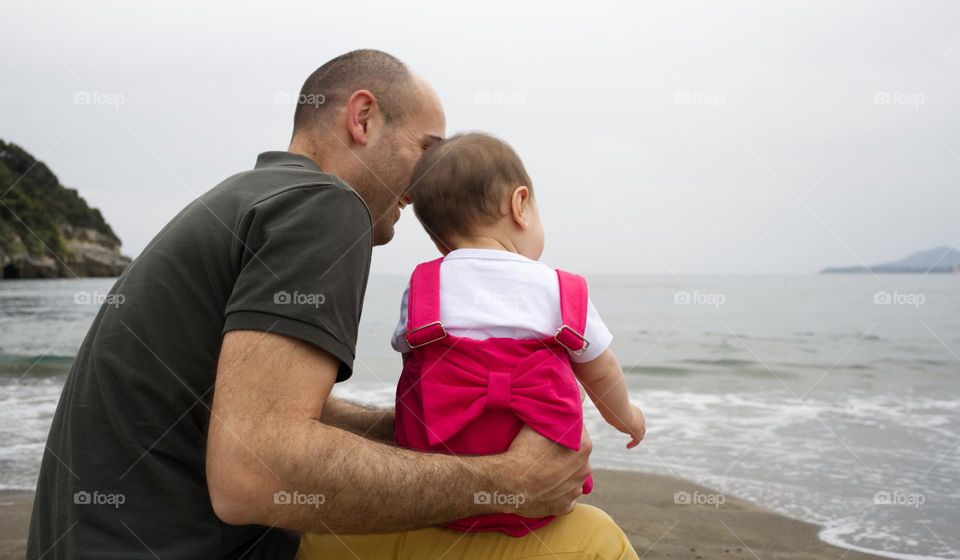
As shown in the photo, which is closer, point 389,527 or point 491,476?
point 389,527

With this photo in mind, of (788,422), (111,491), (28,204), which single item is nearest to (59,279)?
(28,204)

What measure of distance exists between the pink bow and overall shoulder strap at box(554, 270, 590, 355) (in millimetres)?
77

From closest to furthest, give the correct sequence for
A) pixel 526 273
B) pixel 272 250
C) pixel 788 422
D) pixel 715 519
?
pixel 272 250, pixel 526 273, pixel 715 519, pixel 788 422

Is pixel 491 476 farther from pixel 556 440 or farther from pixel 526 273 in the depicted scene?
pixel 526 273

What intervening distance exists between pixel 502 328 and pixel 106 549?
1.03 meters

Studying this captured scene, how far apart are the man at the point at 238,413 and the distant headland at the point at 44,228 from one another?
4091cm

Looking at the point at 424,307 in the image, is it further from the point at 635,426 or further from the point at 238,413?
the point at 635,426

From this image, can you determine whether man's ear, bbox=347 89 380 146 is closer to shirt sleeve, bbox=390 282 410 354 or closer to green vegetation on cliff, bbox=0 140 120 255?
shirt sleeve, bbox=390 282 410 354

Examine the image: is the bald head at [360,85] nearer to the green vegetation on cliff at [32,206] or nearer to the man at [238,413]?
the man at [238,413]

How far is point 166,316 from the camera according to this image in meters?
1.58

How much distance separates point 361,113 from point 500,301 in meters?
0.86

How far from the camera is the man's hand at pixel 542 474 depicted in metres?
1.76

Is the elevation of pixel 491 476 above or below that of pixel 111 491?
below

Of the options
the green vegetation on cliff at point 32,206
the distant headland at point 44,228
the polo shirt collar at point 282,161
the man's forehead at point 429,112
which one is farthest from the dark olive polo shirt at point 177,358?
the green vegetation on cliff at point 32,206
